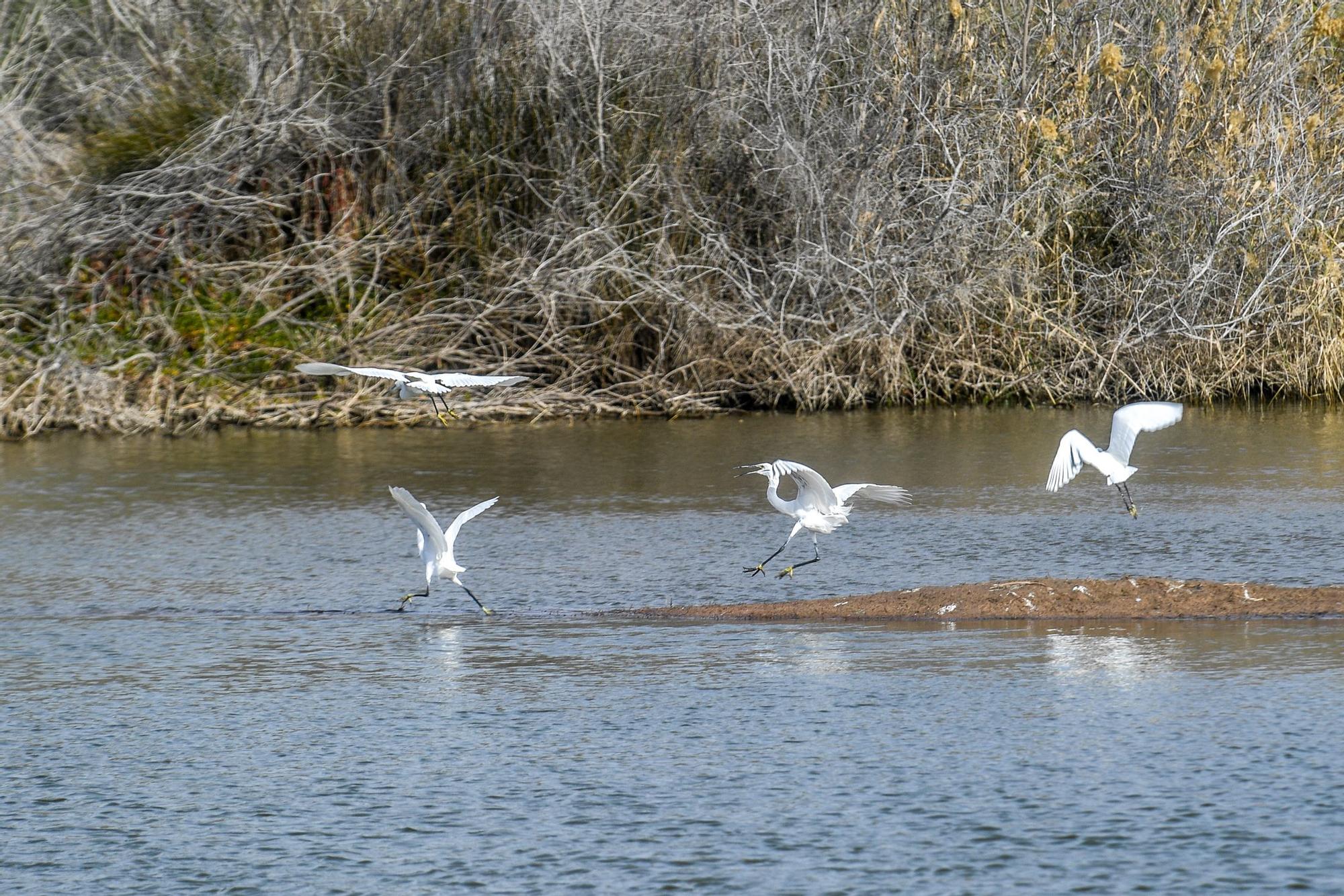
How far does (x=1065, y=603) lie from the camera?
7.38 m

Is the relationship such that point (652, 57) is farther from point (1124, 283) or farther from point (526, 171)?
point (1124, 283)

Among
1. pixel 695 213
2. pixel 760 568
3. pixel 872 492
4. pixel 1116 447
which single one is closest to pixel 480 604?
pixel 760 568

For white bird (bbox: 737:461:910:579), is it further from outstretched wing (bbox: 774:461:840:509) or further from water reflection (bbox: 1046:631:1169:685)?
water reflection (bbox: 1046:631:1169:685)

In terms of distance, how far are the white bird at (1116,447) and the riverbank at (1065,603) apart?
76cm

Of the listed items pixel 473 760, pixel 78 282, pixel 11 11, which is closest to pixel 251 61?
pixel 78 282

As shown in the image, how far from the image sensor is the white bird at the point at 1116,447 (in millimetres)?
8242

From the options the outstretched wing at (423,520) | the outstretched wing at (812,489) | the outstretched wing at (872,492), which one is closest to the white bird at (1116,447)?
the outstretched wing at (872,492)

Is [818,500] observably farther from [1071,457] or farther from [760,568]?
[1071,457]

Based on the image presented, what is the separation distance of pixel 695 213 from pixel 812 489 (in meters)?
7.72

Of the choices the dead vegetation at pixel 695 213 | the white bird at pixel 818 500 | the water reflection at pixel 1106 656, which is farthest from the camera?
the dead vegetation at pixel 695 213

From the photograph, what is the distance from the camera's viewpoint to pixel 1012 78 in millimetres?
15664

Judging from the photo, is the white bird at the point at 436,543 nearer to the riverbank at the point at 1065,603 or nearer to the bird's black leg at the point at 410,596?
the bird's black leg at the point at 410,596

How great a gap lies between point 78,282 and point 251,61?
2506 millimetres

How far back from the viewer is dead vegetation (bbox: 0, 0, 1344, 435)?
15.1 m
